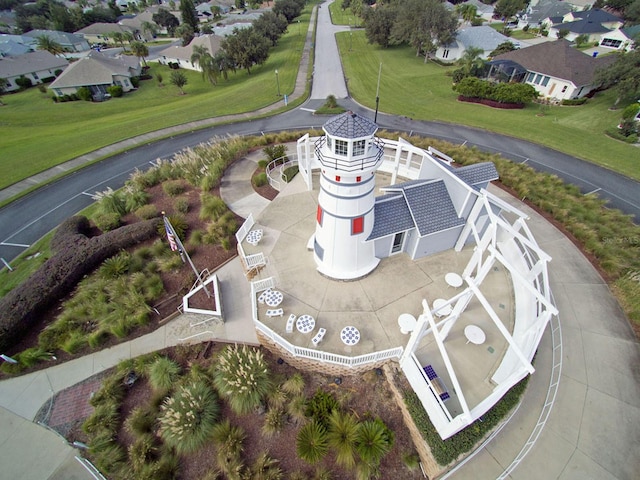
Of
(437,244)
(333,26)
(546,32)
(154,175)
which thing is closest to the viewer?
(437,244)

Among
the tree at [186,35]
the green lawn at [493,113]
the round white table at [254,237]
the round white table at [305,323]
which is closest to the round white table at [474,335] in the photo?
the round white table at [305,323]

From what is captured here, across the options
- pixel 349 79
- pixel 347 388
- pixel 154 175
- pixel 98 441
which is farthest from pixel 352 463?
pixel 349 79

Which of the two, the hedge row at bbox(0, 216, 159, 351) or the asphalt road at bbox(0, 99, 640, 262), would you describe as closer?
the hedge row at bbox(0, 216, 159, 351)

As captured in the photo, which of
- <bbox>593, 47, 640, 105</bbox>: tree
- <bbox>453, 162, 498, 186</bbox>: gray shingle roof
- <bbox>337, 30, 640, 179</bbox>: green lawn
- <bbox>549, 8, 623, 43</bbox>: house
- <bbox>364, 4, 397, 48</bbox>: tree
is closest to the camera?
<bbox>453, 162, 498, 186</bbox>: gray shingle roof

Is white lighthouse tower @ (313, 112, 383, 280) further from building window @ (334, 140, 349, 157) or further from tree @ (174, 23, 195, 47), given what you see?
tree @ (174, 23, 195, 47)

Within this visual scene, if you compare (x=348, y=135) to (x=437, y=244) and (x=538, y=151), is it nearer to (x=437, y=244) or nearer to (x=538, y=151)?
(x=437, y=244)

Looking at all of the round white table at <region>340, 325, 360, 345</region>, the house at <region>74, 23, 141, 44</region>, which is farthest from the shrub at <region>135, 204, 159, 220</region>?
the house at <region>74, 23, 141, 44</region>

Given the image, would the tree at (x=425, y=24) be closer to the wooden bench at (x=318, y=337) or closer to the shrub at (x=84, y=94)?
the shrub at (x=84, y=94)
